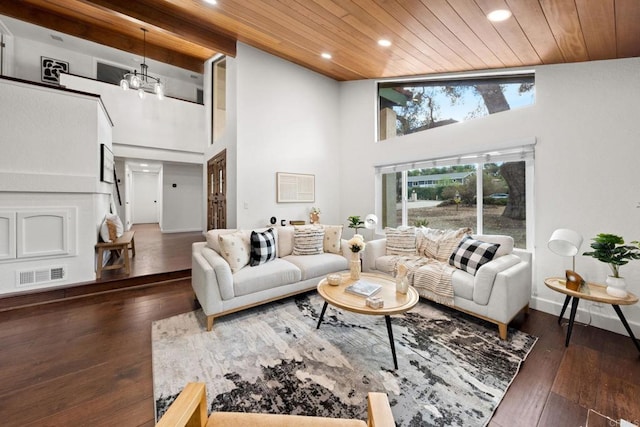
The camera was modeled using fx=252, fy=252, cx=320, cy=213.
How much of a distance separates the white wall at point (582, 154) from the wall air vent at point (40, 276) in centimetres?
530

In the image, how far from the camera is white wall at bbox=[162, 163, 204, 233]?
25.7 feet

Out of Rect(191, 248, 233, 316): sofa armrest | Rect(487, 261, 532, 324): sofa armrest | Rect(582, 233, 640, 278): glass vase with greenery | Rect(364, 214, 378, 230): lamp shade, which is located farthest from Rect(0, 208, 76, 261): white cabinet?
Rect(582, 233, 640, 278): glass vase with greenery

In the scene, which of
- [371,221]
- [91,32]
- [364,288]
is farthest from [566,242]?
[91,32]

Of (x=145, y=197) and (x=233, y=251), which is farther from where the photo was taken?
(x=145, y=197)

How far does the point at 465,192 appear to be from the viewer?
11.8 feet

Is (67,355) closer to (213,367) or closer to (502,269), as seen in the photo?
(213,367)

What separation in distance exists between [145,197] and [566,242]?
40.1ft

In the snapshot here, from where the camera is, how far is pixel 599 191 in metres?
2.46

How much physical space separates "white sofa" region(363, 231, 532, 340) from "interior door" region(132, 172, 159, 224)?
11360mm

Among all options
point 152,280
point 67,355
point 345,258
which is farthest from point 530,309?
point 152,280

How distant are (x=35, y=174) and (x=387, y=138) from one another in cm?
481

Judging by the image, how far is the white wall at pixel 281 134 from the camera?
4098 millimetres

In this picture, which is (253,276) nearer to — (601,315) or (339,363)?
(339,363)

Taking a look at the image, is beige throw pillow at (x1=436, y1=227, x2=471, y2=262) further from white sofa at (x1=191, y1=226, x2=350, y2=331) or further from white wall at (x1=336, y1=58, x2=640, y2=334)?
white sofa at (x1=191, y1=226, x2=350, y2=331)
